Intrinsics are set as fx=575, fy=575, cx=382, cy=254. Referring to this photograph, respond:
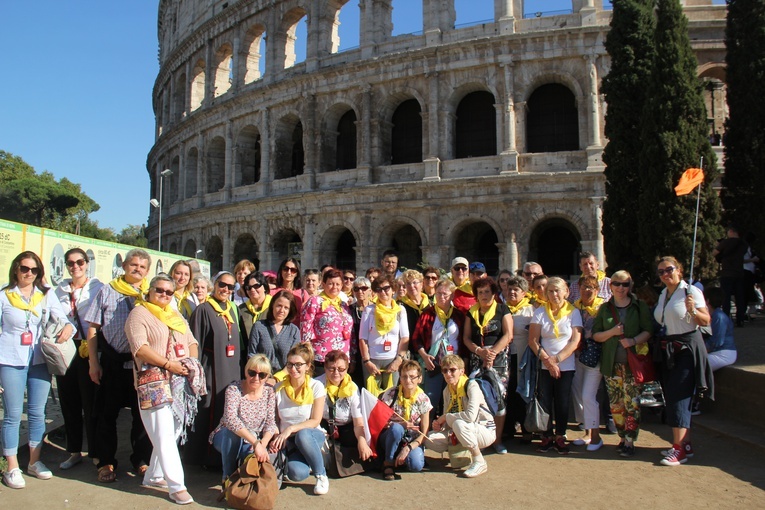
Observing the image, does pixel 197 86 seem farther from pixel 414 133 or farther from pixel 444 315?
pixel 444 315

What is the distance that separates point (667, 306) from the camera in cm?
562

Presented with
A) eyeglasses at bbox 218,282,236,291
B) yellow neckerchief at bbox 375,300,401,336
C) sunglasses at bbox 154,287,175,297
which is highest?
eyeglasses at bbox 218,282,236,291

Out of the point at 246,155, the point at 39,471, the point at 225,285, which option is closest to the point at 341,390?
the point at 225,285

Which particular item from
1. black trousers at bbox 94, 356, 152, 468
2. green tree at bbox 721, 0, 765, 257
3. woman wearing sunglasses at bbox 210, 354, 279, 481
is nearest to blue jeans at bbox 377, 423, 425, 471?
woman wearing sunglasses at bbox 210, 354, 279, 481

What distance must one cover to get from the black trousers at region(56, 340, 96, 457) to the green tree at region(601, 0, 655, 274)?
11.9 m

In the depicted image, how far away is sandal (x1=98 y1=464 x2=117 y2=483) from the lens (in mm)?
5055

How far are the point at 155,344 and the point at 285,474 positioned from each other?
5.17 ft

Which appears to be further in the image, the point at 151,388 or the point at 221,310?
the point at 221,310

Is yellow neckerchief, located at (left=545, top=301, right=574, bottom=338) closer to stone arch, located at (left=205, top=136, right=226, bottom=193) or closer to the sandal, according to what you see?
the sandal

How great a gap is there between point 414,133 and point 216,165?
10.3m

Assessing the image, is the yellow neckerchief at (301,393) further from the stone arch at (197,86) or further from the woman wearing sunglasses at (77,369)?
the stone arch at (197,86)

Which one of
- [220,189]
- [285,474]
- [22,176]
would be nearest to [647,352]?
[285,474]

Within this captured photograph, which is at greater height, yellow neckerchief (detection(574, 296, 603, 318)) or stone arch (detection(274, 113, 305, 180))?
stone arch (detection(274, 113, 305, 180))

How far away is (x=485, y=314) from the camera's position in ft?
19.4
